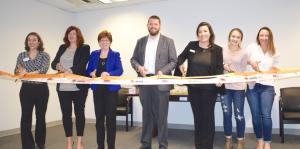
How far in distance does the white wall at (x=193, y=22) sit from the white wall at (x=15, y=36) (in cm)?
101

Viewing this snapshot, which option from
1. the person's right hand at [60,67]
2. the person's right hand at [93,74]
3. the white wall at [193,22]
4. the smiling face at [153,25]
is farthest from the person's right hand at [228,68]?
the white wall at [193,22]

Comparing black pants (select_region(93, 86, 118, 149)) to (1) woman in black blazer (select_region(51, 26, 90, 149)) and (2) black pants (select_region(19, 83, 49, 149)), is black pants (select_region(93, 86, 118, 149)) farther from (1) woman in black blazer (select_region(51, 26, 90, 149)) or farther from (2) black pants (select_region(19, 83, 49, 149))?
(2) black pants (select_region(19, 83, 49, 149))

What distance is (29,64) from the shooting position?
3574 millimetres

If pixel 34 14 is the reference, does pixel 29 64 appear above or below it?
below

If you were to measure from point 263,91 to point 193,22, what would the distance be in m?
3.19

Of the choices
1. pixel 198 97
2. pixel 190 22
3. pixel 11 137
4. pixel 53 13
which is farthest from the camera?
pixel 53 13

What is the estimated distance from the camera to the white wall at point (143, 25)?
531 centimetres

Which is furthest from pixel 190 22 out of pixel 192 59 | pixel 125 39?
pixel 192 59

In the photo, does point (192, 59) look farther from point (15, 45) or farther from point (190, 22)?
point (15, 45)

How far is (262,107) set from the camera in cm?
321

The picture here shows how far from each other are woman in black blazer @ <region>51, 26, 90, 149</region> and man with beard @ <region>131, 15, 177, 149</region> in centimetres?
70

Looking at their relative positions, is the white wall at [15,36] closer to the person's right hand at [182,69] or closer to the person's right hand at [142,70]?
the person's right hand at [142,70]

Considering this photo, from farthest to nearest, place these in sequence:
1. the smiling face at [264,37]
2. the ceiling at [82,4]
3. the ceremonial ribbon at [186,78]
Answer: the ceiling at [82,4] → the smiling face at [264,37] → the ceremonial ribbon at [186,78]

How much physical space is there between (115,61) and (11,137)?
317 centimetres
